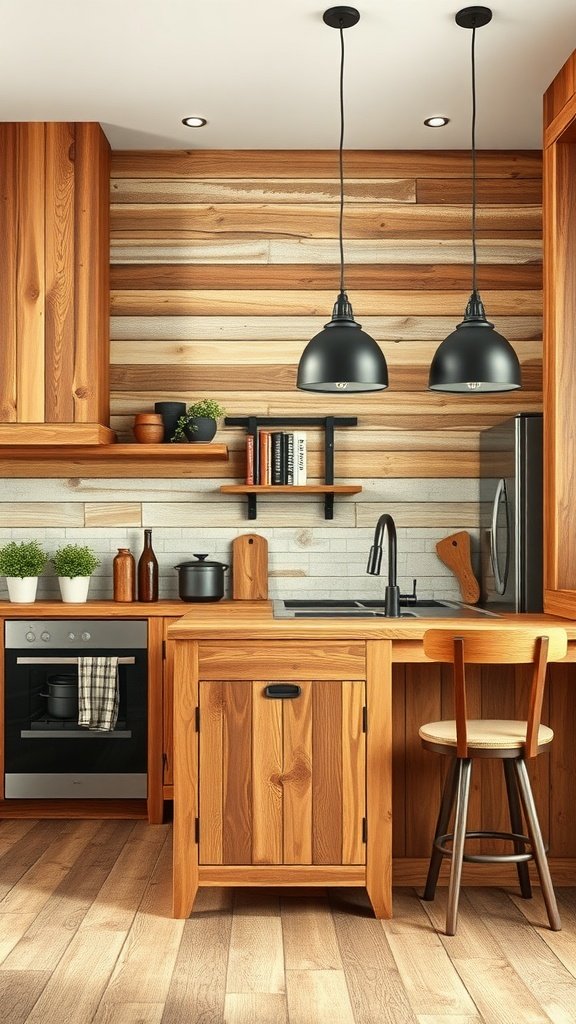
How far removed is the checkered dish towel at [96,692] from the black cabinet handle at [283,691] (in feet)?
4.24

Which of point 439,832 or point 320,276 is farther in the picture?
point 320,276

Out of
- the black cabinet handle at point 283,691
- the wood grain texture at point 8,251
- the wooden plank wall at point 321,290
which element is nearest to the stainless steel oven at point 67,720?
the wooden plank wall at point 321,290

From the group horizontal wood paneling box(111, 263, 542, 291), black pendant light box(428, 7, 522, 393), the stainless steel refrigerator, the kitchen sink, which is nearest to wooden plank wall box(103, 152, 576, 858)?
horizontal wood paneling box(111, 263, 542, 291)

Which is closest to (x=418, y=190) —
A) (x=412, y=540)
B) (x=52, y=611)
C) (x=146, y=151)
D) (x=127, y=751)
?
(x=146, y=151)

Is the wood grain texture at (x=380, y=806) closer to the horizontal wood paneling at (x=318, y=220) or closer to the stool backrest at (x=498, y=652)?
the stool backrest at (x=498, y=652)

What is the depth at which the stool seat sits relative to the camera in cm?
289

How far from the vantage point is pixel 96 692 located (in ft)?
13.5

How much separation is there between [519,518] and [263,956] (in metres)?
2.00

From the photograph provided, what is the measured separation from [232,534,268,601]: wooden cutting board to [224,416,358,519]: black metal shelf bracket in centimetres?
13

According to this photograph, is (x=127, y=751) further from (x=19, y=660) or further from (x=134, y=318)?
(x=134, y=318)

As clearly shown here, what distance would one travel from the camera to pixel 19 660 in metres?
4.20

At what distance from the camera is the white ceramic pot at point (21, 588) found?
14.3 feet

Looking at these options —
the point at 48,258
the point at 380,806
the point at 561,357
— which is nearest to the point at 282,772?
the point at 380,806

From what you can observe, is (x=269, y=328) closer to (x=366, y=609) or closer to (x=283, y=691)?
(x=366, y=609)
